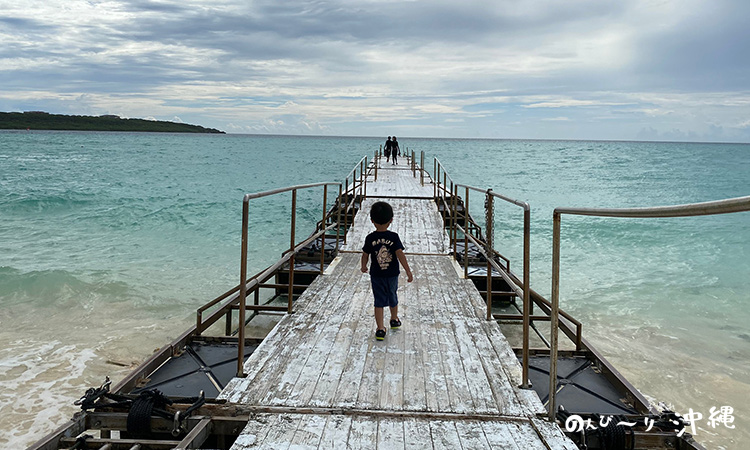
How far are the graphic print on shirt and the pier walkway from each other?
634 mm

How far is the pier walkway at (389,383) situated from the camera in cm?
277

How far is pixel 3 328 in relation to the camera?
8.53 m

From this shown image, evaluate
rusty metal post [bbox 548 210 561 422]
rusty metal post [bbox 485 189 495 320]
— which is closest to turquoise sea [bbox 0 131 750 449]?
rusty metal post [bbox 485 189 495 320]

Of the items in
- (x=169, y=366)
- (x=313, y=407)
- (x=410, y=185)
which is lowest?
(x=169, y=366)

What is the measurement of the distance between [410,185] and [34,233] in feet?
45.8

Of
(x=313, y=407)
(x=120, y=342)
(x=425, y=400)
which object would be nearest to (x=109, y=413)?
(x=313, y=407)

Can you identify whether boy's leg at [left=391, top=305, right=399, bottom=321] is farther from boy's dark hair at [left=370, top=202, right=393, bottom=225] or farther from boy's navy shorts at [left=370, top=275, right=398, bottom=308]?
boy's dark hair at [left=370, top=202, right=393, bottom=225]

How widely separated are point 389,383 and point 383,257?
48.0 inches

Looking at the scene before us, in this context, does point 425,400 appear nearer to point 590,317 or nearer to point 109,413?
point 109,413

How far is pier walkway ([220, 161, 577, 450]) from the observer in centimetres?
277

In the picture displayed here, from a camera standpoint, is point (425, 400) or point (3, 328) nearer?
point (425, 400)

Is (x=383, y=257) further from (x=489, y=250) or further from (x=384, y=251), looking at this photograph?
(x=489, y=250)

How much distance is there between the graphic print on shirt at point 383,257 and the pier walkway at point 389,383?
0.63 meters

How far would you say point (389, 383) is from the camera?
3402mm
